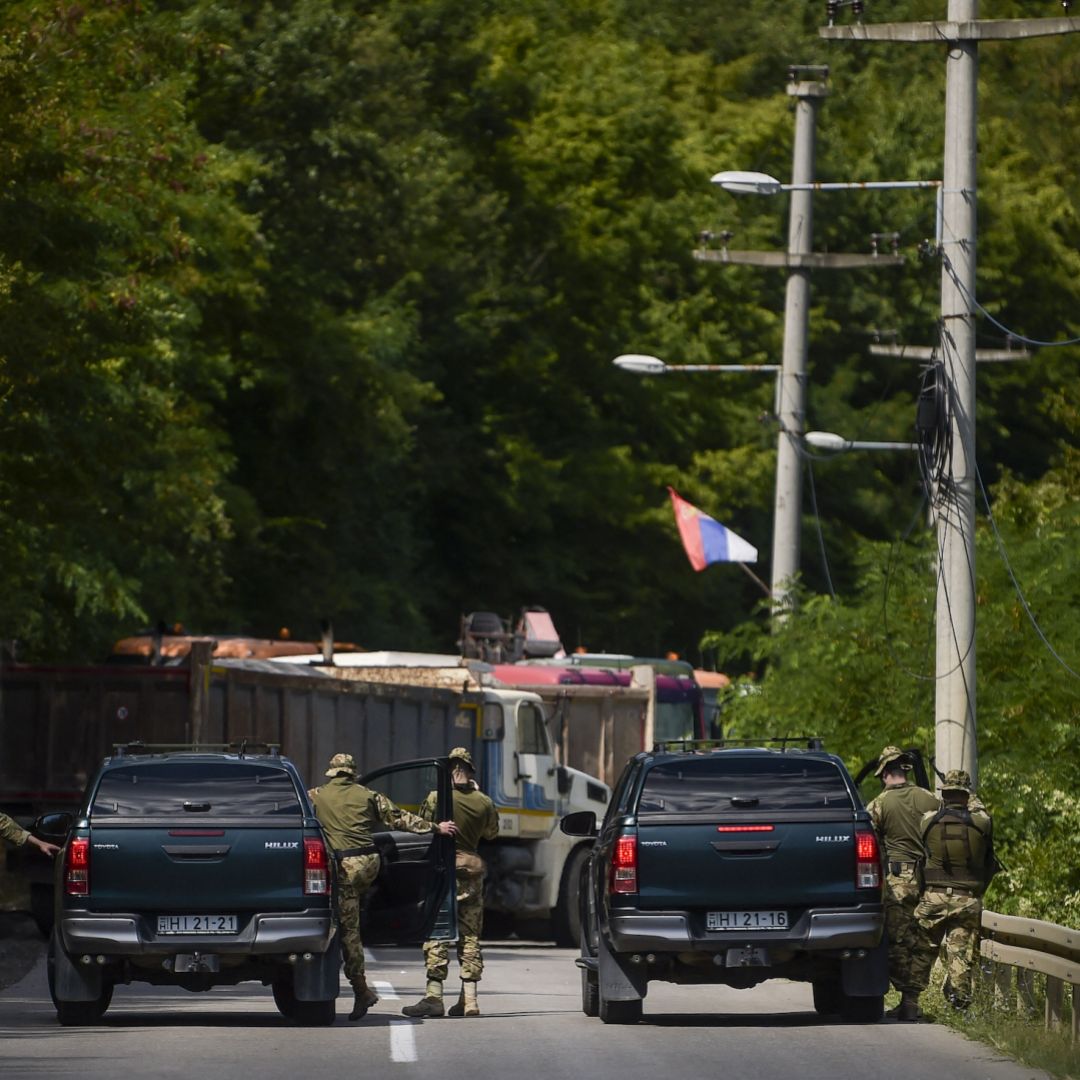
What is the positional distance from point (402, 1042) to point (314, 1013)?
1295mm

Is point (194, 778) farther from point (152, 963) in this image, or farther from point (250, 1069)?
point (250, 1069)

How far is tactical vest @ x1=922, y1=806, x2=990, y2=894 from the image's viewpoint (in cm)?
1764

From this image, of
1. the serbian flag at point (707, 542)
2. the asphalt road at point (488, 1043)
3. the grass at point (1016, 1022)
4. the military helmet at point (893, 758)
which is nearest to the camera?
the asphalt road at point (488, 1043)

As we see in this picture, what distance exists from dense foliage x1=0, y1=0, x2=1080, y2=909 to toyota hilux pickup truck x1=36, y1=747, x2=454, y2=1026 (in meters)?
7.84

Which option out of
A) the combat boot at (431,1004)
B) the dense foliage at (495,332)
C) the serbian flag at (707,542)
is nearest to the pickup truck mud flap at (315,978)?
the combat boot at (431,1004)

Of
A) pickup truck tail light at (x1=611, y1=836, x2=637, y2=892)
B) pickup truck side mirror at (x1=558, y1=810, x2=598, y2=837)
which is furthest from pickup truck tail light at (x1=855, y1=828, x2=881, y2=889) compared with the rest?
pickup truck side mirror at (x1=558, y1=810, x2=598, y2=837)

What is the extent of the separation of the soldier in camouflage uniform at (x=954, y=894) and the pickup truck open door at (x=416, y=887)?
2937 mm

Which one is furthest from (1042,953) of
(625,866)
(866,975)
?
(625,866)

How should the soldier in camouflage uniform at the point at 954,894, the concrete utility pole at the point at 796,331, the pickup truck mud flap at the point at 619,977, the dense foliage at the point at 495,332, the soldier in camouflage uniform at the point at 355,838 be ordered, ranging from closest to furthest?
the pickup truck mud flap at the point at 619,977
the soldier in camouflage uniform at the point at 954,894
the soldier in camouflage uniform at the point at 355,838
the dense foliage at the point at 495,332
the concrete utility pole at the point at 796,331

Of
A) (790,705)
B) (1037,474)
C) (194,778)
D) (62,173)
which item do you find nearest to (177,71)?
(62,173)

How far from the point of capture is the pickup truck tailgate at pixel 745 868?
16594mm

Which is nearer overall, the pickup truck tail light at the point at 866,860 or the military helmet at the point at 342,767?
the pickup truck tail light at the point at 866,860

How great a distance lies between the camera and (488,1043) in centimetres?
1594

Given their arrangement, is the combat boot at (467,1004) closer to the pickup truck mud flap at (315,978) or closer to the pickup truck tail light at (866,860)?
the pickup truck mud flap at (315,978)
